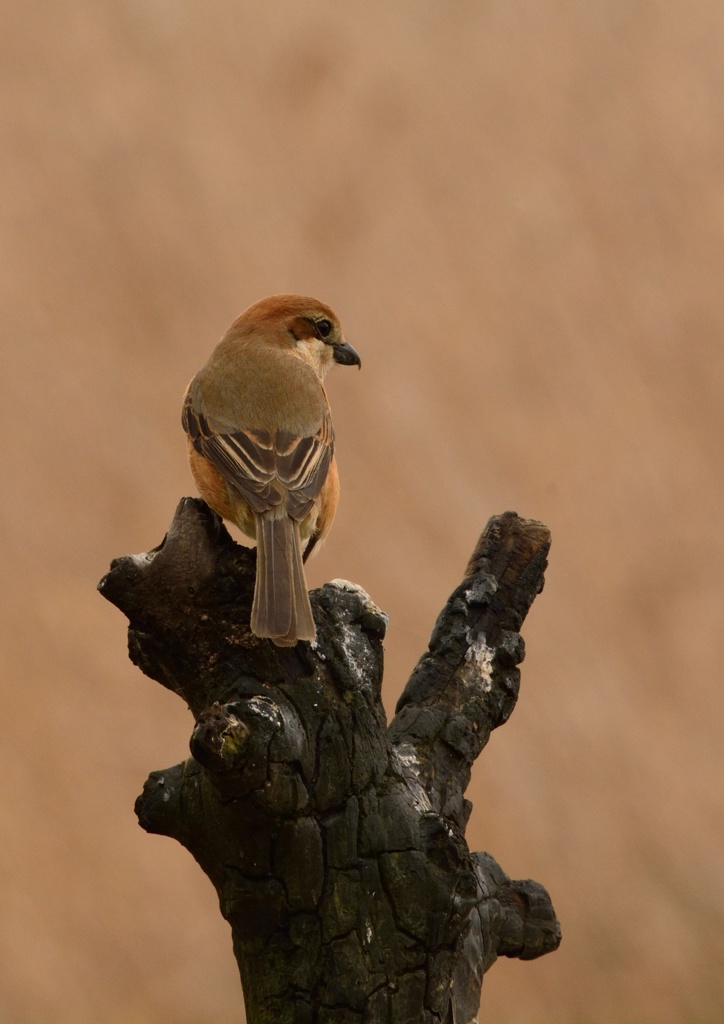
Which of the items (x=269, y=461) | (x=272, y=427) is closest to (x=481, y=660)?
(x=269, y=461)

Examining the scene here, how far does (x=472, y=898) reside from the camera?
1.95 meters

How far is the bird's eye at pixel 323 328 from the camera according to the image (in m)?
3.77

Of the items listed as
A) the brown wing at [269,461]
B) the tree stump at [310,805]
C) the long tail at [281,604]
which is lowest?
the tree stump at [310,805]

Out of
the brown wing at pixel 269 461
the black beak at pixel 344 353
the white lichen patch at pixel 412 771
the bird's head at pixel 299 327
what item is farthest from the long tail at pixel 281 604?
the black beak at pixel 344 353

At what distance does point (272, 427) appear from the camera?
324 cm

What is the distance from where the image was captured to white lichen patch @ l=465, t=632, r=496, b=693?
2402mm

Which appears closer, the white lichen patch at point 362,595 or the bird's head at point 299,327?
the white lichen patch at point 362,595

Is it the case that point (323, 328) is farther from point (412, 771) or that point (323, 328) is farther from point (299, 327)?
point (412, 771)

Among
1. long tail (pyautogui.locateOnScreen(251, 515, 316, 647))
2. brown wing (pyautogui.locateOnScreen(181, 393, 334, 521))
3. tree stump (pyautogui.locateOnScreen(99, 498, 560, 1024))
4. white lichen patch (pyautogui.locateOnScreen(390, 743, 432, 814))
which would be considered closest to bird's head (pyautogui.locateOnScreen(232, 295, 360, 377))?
brown wing (pyautogui.locateOnScreen(181, 393, 334, 521))

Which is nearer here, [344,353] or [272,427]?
[272,427]

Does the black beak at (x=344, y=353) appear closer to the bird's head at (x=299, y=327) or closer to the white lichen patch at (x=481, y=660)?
the bird's head at (x=299, y=327)

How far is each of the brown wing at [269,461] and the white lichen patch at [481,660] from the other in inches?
27.0

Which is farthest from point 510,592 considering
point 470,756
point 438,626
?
point 470,756

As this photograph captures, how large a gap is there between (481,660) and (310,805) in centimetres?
62
